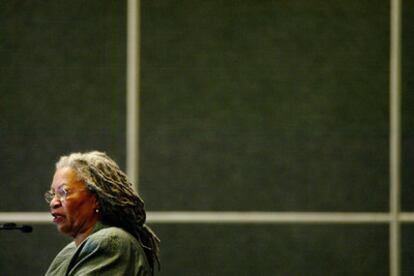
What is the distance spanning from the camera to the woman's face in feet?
9.67

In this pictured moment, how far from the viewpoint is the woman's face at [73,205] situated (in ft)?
9.67

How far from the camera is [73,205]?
2943 millimetres

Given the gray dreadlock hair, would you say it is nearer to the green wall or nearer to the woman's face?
the woman's face

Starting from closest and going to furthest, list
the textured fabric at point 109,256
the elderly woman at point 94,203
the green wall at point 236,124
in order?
the textured fabric at point 109,256 → the elderly woman at point 94,203 → the green wall at point 236,124

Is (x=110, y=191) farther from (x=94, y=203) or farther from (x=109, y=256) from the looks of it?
(x=109, y=256)

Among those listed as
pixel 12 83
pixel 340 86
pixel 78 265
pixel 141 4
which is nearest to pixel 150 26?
pixel 141 4

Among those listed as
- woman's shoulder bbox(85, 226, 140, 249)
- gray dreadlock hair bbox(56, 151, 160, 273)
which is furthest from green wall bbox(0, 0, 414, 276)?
woman's shoulder bbox(85, 226, 140, 249)

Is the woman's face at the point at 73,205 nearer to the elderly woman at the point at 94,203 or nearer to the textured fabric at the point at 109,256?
the elderly woman at the point at 94,203

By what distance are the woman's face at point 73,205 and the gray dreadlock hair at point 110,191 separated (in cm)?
3

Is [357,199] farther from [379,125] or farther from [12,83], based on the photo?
[12,83]

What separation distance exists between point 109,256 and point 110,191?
0.32 metres

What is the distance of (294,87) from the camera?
4590 millimetres

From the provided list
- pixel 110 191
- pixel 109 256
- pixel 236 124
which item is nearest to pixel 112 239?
pixel 109 256

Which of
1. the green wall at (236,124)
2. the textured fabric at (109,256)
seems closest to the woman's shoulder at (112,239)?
the textured fabric at (109,256)
